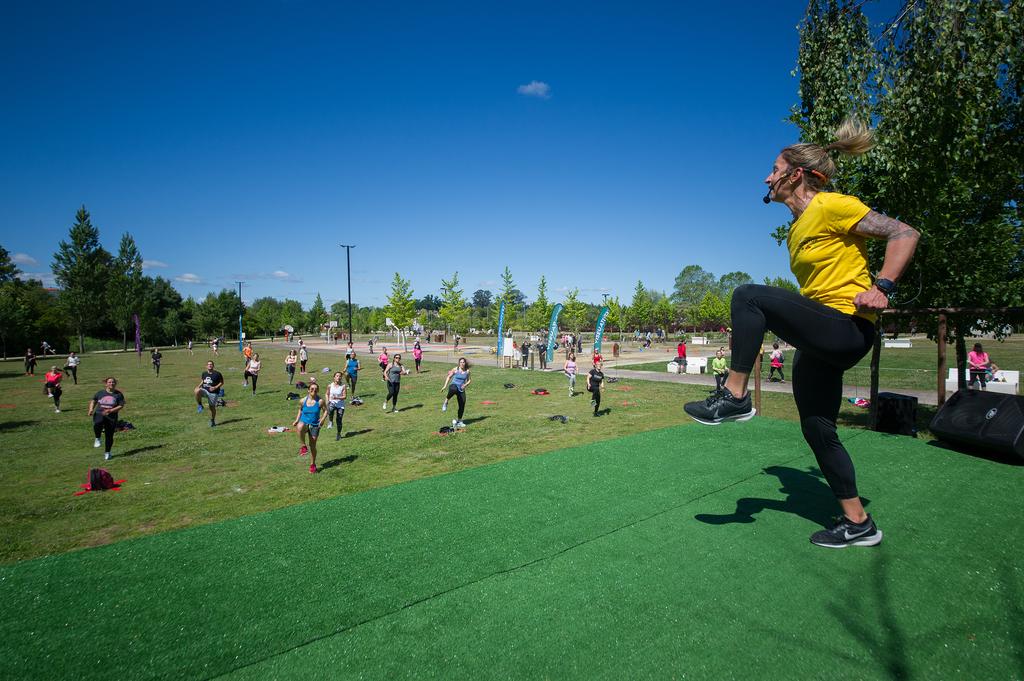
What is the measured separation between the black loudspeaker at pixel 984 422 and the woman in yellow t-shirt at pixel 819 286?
470 centimetres

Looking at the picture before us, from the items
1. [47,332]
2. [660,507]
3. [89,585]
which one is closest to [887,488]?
[660,507]

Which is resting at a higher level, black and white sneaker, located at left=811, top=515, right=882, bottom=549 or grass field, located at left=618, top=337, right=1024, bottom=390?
black and white sneaker, located at left=811, top=515, right=882, bottom=549

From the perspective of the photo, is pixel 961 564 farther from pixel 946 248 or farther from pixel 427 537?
pixel 946 248

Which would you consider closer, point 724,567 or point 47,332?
point 724,567

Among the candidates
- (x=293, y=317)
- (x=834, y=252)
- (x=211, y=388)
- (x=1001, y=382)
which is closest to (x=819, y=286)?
(x=834, y=252)

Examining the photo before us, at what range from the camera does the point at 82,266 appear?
5544 cm

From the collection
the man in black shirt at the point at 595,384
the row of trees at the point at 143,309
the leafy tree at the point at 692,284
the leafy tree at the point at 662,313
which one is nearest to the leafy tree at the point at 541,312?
the row of trees at the point at 143,309

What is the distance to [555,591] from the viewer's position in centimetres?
334

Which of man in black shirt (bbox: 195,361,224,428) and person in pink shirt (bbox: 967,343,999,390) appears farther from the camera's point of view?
man in black shirt (bbox: 195,361,224,428)

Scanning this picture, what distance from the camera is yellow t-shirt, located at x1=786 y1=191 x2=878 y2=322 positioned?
2.87 metres

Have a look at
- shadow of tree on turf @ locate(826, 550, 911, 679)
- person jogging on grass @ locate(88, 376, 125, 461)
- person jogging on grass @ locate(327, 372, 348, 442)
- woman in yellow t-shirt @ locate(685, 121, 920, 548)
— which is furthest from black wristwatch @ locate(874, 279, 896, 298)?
person jogging on grass @ locate(88, 376, 125, 461)

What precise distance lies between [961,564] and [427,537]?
3957 mm

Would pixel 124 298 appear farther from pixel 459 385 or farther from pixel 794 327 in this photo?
pixel 794 327

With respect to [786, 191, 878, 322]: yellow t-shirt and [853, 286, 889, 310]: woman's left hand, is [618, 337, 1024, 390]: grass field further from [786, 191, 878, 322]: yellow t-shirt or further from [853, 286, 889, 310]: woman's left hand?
[853, 286, 889, 310]: woman's left hand
